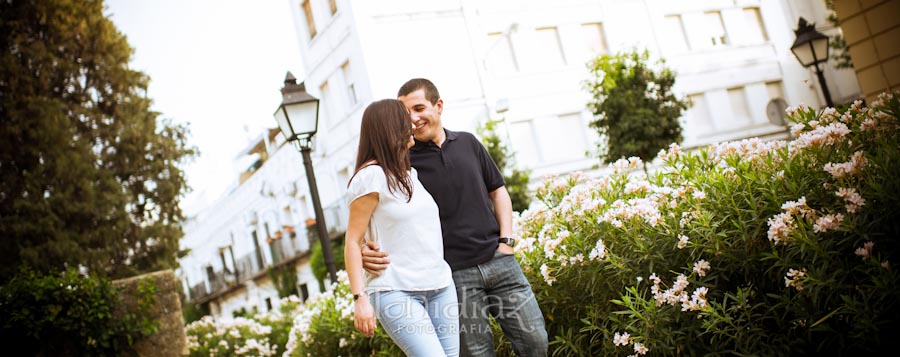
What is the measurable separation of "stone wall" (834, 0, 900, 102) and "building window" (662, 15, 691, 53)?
64.0ft

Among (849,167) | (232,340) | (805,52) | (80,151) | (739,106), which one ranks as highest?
(80,151)

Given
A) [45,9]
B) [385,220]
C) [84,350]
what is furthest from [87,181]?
[385,220]

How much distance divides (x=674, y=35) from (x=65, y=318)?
2344cm

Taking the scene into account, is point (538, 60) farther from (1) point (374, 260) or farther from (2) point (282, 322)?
(1) point (374, 260)

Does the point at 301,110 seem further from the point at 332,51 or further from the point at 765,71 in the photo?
the point at 765,71

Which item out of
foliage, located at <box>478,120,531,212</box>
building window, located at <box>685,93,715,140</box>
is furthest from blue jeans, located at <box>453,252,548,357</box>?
building window, located at <box>685,93,715,140</box>

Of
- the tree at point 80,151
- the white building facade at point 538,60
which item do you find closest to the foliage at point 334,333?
the tree at point 80,151

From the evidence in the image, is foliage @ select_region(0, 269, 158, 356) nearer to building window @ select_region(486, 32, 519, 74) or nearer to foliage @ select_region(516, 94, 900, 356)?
foliage @ select_region(516, 94, 900, 356)

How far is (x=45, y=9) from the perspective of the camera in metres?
20.0

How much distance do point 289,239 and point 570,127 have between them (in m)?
13.5

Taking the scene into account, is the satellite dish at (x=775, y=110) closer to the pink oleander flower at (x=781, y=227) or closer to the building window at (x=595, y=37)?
the building window at (x=595, y=37)

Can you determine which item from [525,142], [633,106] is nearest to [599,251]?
[633,106]

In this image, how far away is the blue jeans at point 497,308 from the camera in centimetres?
384

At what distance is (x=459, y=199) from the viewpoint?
12.8ft
